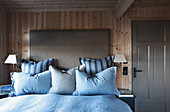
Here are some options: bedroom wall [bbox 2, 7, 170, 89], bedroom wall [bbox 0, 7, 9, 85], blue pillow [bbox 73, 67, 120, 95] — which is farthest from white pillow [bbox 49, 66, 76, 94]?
Result: bedroom wall [bbox 0, 7, 9, 85]

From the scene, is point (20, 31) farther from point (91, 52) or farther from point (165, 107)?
point (165, 107)

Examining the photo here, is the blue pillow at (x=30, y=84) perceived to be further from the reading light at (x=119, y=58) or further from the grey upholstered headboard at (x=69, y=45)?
the reading light at (x=119, y=58)

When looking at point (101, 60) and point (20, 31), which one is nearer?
point (101, 60)

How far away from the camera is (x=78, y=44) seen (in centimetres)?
306

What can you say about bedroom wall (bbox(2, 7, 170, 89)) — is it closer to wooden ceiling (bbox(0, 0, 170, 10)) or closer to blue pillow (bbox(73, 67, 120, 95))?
wooden ceiling (bbox(0, 0, 170, 10))

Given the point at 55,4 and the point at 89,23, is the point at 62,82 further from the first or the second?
the point at 55,4

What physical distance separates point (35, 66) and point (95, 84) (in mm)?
1339

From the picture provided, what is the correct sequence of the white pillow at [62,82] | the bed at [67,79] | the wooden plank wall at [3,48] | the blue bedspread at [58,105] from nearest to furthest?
the blue bedspread at [58,105] → the bed at [67,79] → the white pillow at [62,82] → the wooden plank wall at [3,48]

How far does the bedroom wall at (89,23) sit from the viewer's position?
10.1ft

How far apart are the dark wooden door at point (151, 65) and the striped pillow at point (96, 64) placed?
641 mm

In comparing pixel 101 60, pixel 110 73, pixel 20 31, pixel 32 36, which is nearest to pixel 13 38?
pixel 20 31

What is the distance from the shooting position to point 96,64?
9.32 ft

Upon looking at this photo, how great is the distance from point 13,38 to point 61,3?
4.57 ft

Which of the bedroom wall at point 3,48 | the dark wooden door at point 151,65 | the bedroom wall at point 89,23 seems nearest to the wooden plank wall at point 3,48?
the bedroom wall at point 3,48
